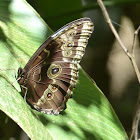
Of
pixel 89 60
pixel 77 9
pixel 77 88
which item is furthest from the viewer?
pixel 89 60

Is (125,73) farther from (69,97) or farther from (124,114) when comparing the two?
(69,97)

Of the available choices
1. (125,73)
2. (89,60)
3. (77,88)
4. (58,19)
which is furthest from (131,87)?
(77,88)

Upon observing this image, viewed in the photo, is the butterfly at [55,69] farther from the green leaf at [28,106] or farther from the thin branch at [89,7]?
the thin branch at [89,7]

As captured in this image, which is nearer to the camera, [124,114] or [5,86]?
[5,86]

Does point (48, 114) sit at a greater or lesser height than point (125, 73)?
greater

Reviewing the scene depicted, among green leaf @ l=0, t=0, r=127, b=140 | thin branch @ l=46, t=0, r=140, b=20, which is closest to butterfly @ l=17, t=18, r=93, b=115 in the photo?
green leaf @ l=0, t=0, r=127, b=140

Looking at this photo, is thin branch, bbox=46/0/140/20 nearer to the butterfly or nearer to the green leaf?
the green leaf
